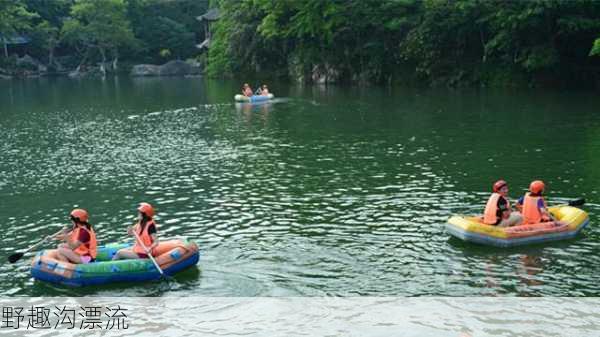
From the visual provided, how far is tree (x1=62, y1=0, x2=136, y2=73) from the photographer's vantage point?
81188 millimetres

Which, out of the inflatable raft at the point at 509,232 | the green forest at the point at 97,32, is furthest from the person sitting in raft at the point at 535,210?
the green forest at the point at 97,32

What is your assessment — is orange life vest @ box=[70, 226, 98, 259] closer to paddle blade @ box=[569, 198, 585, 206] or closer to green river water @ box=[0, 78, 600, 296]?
green river water @ box=[0, 78, 600, 296]

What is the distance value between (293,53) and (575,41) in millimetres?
→ 24910

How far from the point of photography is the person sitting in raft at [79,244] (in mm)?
12906

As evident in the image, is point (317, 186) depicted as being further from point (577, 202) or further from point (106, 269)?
point (106, 269)

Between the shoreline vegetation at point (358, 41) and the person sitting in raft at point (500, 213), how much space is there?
23.0 metres

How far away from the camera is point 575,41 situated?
4575 cm

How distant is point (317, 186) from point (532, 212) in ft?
22.6

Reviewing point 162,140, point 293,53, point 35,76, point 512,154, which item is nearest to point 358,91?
point 293,53

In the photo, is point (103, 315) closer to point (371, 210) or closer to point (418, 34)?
point (371, 210)

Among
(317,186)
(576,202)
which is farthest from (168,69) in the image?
(576,202)

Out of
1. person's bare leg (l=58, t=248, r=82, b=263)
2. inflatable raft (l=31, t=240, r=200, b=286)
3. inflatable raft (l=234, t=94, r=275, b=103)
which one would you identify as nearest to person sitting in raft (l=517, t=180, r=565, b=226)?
inflatable raft (l=31, t=240, r=200, b=286)

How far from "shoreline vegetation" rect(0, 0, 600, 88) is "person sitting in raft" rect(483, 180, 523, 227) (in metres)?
23.0

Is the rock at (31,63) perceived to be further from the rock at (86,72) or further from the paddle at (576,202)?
the paddle at (576,202)
